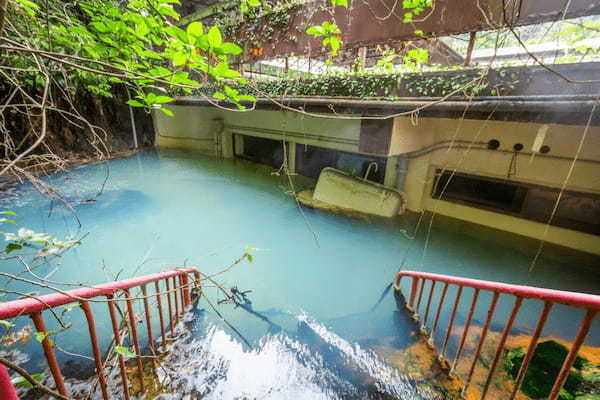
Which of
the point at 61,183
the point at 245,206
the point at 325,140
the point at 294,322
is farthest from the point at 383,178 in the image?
the point at 61,183

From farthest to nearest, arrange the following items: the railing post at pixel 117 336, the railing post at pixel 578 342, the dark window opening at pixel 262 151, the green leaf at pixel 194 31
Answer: the dark window opening at pixel 262 151 < the railing post at pixel 117 336 < the green leaf at pixel 194 31 < the railing post at pixel 578 342

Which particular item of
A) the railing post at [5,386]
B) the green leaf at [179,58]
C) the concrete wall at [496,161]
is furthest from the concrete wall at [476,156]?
the railing post at [5,386]

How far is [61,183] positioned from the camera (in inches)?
349

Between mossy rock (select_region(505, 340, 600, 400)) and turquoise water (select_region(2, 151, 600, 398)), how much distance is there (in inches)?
45.3

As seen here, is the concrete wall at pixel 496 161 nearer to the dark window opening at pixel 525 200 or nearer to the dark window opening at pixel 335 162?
the dark window opening at pixel 525 200

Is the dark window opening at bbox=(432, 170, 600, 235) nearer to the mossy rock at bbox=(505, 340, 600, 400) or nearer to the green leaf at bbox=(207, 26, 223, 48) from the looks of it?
the mossy rock at bbox=(505, 340, 600, 400)

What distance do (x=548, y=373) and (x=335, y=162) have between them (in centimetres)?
806

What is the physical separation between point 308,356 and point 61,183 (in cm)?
1076

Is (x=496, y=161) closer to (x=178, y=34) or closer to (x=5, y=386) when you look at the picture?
(x=178, y=34)

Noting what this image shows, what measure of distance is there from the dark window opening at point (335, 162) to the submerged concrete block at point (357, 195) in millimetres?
1051

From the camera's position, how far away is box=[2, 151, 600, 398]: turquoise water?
2881 millimetres

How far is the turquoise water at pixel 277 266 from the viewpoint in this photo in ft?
9.45

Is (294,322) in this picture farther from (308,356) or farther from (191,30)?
(191,30)

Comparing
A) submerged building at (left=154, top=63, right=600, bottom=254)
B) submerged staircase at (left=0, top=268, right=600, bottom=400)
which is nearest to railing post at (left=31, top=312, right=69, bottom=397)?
submerged staircase at (left=0, top=268, right=600, bottom=400)
